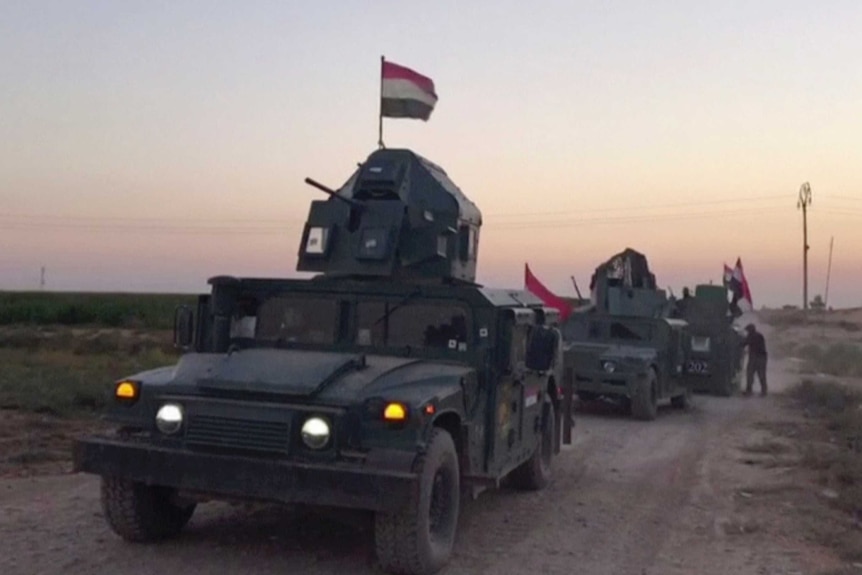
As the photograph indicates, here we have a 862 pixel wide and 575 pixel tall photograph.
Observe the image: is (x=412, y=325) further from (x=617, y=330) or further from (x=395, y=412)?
(x=617, y=330)

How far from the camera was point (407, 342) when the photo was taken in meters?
7.73

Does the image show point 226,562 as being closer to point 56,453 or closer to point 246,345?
A: point 246,345

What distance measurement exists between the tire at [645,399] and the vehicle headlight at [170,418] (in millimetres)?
11300

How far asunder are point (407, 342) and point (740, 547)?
2.93 m

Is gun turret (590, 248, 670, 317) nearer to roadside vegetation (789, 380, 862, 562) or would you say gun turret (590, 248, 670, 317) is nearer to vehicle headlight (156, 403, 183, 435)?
roadside vegetation (789, 380, 862, 562)

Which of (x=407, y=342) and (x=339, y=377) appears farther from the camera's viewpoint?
(x=407, y=342)

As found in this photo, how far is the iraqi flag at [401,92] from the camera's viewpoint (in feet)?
38.7

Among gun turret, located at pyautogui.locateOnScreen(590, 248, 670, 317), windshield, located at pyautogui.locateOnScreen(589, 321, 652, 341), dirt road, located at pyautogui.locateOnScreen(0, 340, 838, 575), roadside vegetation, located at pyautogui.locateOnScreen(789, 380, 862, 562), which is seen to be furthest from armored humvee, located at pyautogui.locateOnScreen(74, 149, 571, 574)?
gun turret, located at pyautogui.locateOnScreen(590, 248, 670, 317)

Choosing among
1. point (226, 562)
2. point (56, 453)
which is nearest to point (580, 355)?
point (56, 453)

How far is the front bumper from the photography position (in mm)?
6137

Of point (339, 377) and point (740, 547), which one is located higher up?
point (339, 377)

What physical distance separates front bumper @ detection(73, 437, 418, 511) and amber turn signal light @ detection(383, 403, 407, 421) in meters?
0.21

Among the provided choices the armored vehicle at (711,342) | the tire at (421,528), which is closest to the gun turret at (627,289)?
the armored vehicle at (711,342)

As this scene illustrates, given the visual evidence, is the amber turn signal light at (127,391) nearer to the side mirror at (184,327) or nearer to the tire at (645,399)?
the side mirror at (184,327)
